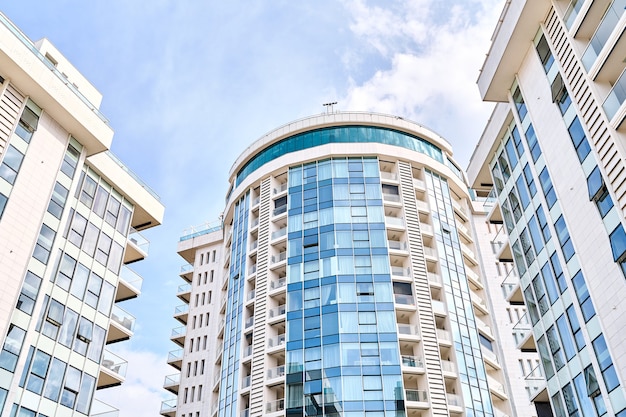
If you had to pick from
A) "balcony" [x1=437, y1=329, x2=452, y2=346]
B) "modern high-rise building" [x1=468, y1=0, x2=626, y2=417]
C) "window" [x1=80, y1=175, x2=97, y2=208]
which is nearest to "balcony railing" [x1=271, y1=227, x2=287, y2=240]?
"balcony" [x1=437, y1=329, x2=452, y2=346]

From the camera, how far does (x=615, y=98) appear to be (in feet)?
73.6

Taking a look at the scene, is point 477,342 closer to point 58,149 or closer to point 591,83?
point 591,83

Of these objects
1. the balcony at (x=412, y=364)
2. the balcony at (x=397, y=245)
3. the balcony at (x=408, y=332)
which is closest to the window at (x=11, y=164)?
the balcony at (x=408, y=332)

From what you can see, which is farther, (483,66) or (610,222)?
(483,66)

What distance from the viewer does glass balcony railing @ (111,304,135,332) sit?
37.4 metres

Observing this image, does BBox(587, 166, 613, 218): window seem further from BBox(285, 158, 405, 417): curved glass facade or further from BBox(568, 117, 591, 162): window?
BBox(285, 158, 405, 417): curved glass facade

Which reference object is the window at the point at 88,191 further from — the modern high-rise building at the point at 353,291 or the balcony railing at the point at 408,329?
the balcony railing at the point at 408,329

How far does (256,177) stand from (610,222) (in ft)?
136

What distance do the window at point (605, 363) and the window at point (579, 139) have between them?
25.3 ft

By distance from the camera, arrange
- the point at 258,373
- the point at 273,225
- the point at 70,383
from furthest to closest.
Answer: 1. the point at 273,225
2. the point at 258,373
3. the point at 70,383

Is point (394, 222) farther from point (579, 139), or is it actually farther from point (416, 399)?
point (579, 139)

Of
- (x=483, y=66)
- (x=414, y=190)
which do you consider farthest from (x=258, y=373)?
(x=483, y=66)

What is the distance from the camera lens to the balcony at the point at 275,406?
46.3 metres

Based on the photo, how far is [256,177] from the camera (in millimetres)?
61125
